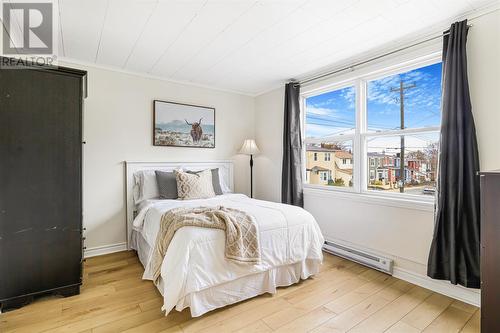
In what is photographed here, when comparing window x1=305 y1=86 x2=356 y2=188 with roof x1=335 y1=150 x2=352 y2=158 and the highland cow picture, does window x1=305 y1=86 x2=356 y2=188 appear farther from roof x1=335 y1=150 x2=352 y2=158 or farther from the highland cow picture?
the highland cow picture

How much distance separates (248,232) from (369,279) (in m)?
1.37

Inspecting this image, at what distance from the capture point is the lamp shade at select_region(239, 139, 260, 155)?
4.00m

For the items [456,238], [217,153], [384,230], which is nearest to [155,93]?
[217,153]

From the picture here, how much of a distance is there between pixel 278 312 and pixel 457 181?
1.74 meters

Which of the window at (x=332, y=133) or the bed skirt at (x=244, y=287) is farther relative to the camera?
the window at (x=332, y=133)

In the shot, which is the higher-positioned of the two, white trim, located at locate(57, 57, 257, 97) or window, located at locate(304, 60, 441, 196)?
white trim, located at locate(57, 57, 257, 97)

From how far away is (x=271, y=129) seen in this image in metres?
4.04

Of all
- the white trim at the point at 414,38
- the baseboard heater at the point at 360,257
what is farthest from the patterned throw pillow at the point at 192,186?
the white trim at the point at 414,38

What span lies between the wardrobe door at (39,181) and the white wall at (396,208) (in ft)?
8.58

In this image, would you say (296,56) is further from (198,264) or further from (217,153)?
(198,264)

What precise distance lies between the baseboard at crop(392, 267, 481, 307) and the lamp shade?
2.40 meters

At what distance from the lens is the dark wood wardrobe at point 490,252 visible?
1.31 metres

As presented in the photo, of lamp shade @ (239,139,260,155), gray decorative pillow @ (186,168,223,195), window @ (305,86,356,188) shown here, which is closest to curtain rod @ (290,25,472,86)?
window @ (305,86,356,188)

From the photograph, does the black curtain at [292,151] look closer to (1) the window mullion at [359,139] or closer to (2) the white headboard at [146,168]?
(1) the window mullion at [359,139]
